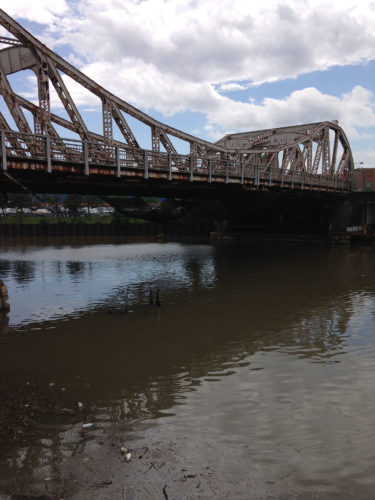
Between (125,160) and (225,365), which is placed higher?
(125,160)

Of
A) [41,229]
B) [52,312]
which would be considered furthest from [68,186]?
[41,229]

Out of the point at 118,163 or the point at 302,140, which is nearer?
the point at 118,163

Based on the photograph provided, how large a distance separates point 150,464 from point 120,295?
15955 mm

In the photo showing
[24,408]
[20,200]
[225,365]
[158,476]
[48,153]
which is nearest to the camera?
[158,476]

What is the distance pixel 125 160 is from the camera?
23.6 metres

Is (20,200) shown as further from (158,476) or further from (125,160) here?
(158,476)

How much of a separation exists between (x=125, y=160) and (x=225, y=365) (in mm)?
15678

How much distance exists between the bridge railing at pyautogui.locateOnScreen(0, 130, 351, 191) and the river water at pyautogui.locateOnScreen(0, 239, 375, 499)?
24.9 ft

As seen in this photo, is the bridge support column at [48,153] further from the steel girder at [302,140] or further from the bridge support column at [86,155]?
the steel girder at [302,140]

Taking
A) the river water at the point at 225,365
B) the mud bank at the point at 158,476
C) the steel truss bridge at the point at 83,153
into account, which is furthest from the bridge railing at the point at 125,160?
the mud bank at the point at 158,476

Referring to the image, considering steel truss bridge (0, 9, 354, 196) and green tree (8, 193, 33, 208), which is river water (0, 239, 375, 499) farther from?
green tree (8, 193, 33, 208)

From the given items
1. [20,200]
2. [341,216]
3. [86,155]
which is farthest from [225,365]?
[20,200]

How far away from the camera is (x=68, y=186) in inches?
1009

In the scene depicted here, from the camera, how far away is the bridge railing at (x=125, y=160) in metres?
19.5
